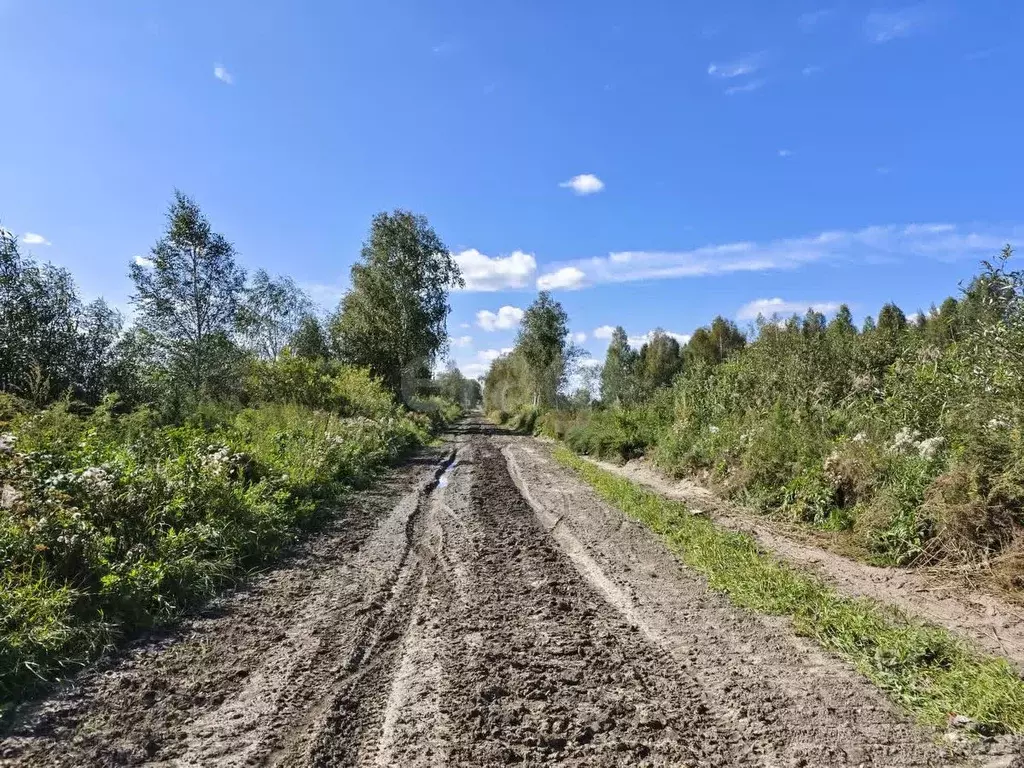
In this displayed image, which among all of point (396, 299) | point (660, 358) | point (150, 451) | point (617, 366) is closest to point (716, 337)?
point (660, 358)

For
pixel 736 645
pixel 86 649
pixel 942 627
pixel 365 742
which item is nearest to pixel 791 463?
pixel 942 627

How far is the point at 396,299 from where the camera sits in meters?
37.1

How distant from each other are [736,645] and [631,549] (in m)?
3.04

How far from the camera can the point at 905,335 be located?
11977 mm

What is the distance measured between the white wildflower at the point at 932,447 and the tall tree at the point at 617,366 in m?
28.2

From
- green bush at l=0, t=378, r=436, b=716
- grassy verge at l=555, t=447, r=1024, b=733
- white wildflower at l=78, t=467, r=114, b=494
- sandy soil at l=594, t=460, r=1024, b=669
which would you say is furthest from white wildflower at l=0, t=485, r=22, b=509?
sandy soil at l=594, t=460, r=1024, b=669

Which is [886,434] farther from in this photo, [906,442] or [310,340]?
[310,340]

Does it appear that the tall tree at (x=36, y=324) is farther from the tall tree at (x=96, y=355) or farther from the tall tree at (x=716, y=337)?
the tall tree at (x=716, y=337)

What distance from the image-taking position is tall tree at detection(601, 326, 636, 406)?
3872cm

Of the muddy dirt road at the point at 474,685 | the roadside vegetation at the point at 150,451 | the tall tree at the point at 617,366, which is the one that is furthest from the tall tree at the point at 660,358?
the muddy dirt road at the point at 474,685

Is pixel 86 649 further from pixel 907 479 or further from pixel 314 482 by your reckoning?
pixel 907 479

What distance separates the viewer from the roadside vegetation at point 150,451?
4.86m

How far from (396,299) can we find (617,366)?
17.7m

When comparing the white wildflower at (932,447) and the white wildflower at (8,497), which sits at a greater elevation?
the white wildflower at (932,447)
